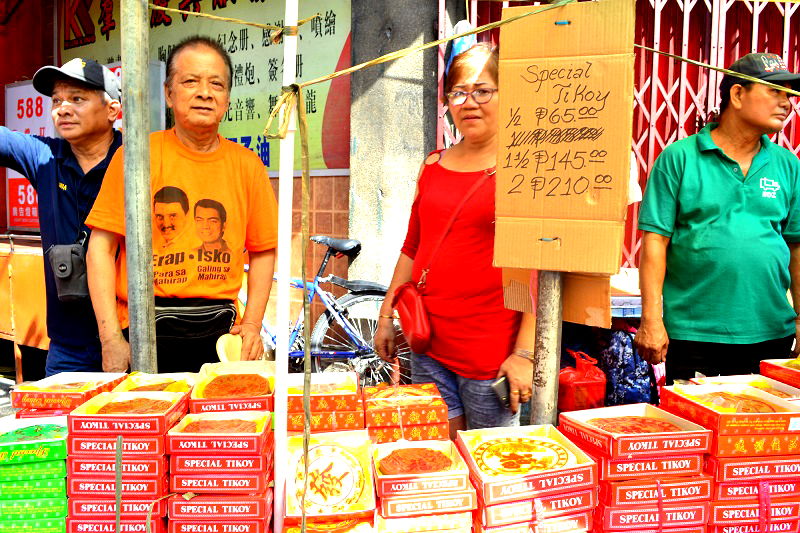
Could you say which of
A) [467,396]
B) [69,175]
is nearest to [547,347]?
[467,396]

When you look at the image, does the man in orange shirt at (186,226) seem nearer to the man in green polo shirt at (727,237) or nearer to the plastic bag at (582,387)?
the man in green polo shirt at (727,237)

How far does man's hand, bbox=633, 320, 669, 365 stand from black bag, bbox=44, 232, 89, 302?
2105 mm

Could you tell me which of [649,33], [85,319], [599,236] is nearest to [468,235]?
[599,236]

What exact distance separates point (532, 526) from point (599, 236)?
622 millimetres

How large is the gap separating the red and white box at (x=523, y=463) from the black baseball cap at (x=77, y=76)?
6.38ft

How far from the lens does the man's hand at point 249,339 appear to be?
2.30m

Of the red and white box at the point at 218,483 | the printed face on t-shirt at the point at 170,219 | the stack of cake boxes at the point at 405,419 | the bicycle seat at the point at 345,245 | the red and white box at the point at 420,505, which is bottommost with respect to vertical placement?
the red and white box at the point at 420,505

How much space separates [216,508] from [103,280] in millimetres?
1124

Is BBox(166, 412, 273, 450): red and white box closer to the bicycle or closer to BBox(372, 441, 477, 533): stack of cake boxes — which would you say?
BBox(372, 441, 477, 533): stack of cake boxes

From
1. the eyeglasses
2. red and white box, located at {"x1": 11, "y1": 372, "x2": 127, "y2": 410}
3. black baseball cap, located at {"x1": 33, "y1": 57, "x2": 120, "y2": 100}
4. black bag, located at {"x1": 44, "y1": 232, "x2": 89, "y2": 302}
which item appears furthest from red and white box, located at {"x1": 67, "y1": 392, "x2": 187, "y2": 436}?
black baseball cap, located at {"x1": 33, "y1": 57, "x2": 120, "y2": 100}

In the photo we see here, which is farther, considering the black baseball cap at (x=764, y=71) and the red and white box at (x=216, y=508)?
the black baseball cap at (x=764, y=71)

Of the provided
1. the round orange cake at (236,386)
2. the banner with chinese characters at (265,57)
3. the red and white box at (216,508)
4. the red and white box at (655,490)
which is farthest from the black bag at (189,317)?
the banner with chinese characters at (265,57)

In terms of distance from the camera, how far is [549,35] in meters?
1.42

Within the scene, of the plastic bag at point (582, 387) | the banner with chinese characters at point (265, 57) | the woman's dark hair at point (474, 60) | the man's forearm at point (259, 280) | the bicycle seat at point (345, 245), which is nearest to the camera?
the woman's dark hair at point (474, 60)
